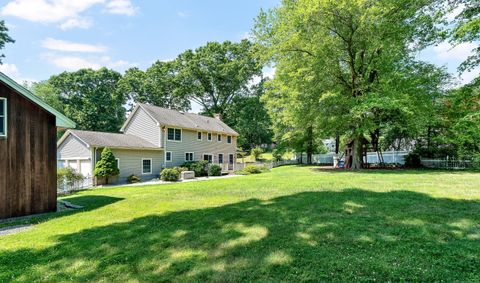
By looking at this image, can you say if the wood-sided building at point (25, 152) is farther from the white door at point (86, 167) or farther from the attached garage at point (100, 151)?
the white door at point (86, 167)

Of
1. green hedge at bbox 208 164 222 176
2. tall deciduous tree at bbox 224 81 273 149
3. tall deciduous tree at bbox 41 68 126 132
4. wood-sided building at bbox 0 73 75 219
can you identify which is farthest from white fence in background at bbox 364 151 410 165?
tall deciduous tree at bbox 41 68 126 132

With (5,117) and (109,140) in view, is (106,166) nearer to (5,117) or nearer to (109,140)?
(109,140)

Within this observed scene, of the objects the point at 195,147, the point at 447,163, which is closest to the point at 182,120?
the point at 195,147

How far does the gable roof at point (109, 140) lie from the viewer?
1955 centimetres

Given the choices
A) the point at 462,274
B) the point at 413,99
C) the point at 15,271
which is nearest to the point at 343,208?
the point at 462,274

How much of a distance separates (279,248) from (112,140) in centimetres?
2018

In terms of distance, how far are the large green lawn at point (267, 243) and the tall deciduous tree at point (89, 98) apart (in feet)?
136

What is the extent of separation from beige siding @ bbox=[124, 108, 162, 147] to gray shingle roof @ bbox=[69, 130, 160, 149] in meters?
0.57

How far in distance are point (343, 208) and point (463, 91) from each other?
3.87 m

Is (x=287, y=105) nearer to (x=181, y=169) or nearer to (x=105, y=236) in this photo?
(x=181, y=169)

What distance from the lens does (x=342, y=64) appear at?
20.5m

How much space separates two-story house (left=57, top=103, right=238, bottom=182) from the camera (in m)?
20.1

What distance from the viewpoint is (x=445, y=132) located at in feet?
70.1

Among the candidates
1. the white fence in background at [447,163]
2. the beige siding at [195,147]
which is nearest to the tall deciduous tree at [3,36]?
the beige siding at [195,147]
